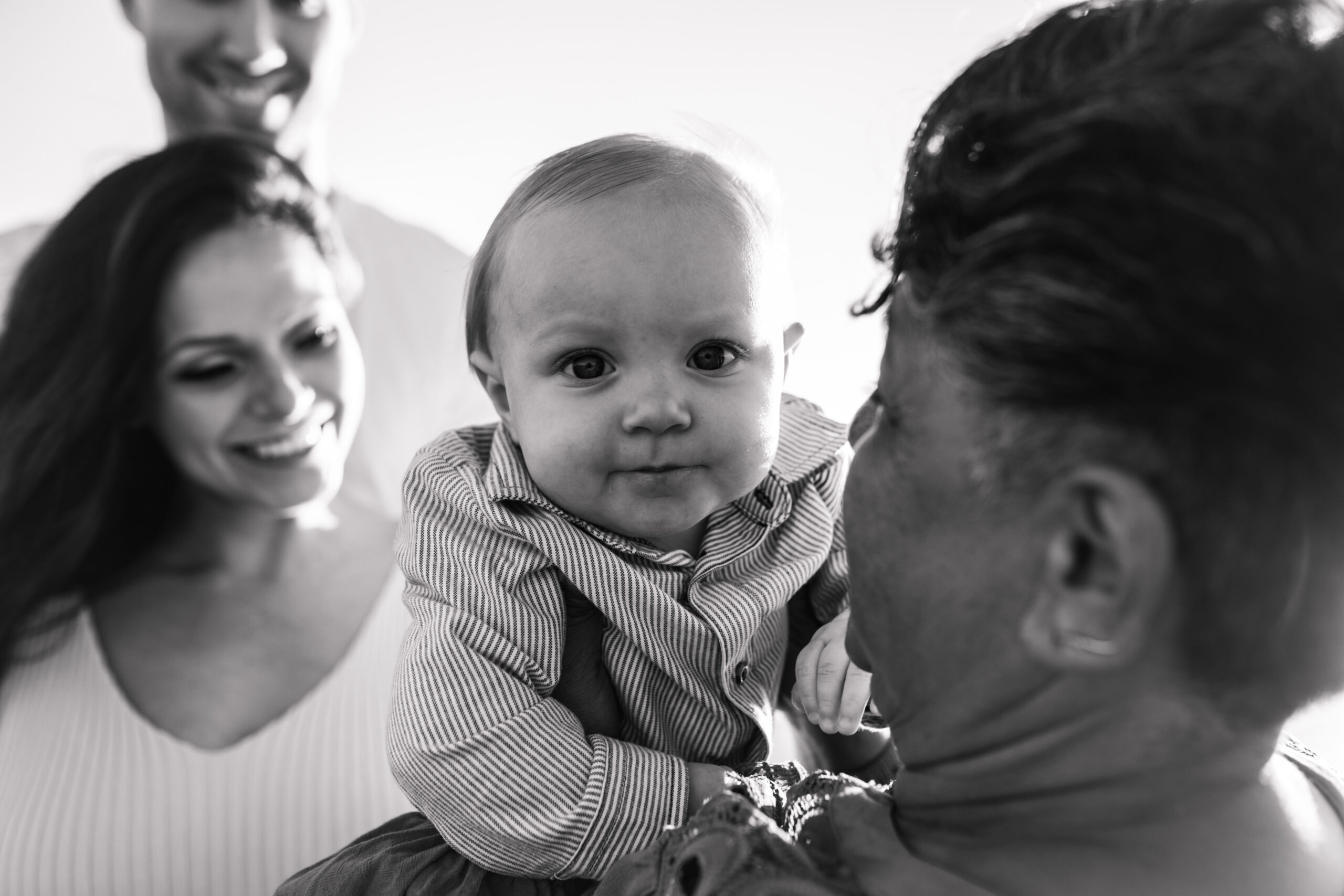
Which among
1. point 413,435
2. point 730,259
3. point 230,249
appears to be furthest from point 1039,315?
point 413,435

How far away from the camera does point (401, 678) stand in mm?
1254

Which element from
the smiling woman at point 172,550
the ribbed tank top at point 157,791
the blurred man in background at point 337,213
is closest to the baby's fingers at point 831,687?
the ribbed tank top at point 157,791

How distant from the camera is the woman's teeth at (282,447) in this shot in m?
2.06

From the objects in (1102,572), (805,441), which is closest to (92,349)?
(805,441)

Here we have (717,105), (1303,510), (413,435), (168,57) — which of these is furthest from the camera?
(717,105)

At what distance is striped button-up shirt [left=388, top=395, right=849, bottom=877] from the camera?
1.18 metres

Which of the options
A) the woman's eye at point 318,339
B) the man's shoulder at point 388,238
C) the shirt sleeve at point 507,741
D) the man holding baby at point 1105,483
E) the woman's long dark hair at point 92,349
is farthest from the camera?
the man's shoulder at point 388,238

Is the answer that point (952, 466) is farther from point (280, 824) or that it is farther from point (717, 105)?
point (717, 105)

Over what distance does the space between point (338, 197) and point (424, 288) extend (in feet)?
0.96

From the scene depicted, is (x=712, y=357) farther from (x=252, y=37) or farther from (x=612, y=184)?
(x=252, y=37)

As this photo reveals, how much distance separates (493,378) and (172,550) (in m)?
1.18

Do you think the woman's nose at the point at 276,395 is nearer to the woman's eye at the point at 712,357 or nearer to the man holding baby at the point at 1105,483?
the woman's eye at the point at 712,357

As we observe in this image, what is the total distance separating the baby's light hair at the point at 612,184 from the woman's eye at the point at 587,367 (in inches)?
6.0

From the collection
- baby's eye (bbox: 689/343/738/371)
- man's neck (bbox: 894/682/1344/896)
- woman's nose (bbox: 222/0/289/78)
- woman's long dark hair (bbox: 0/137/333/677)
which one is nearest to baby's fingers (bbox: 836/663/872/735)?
baby's eye (bbox: 689/343/738/371)
